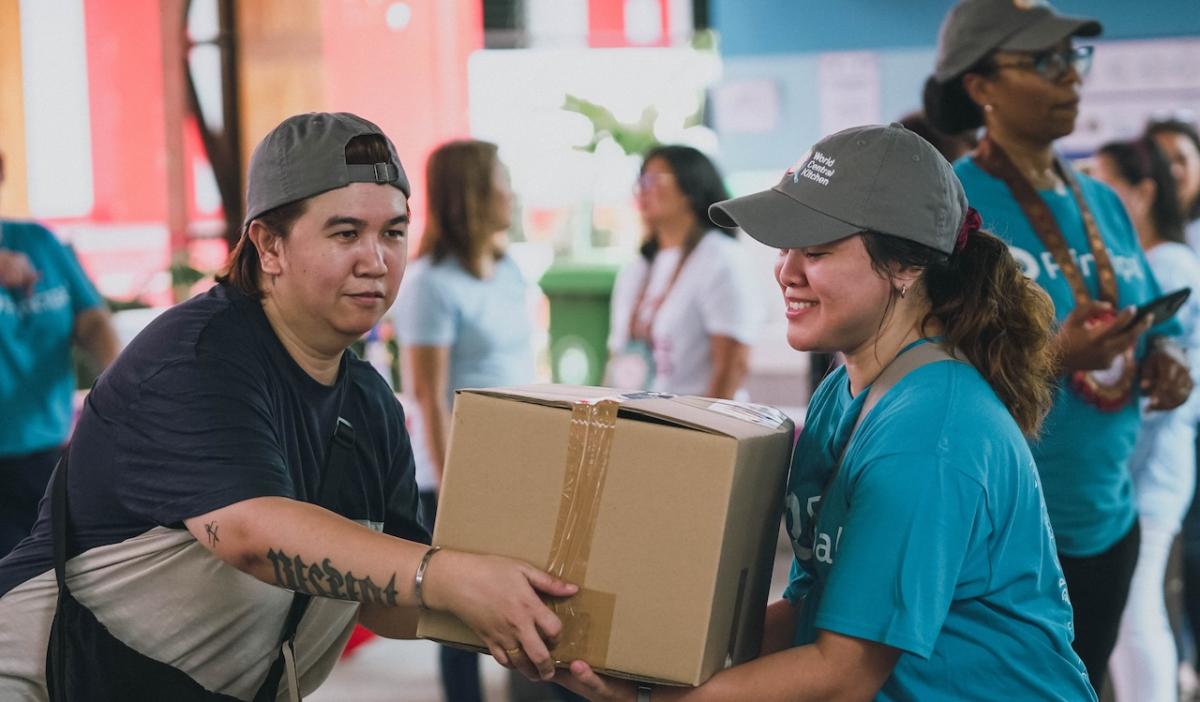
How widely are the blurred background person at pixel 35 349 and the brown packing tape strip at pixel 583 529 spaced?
2.12 meters

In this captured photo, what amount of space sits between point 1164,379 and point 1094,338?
0.95 feet

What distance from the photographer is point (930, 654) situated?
1396mm

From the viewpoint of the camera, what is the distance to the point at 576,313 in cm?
617

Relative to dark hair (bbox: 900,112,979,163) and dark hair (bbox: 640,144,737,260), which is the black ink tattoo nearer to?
dark hair (bbox: 900,112,979,163)

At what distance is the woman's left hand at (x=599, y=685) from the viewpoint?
4.64 ft

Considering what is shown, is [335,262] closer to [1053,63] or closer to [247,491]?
[247,491]

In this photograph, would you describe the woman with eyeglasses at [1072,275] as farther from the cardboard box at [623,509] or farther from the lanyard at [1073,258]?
the cardboard box at [623,509]

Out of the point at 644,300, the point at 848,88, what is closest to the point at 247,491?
the point at 644,300

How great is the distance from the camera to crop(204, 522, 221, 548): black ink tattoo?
151 centimetres

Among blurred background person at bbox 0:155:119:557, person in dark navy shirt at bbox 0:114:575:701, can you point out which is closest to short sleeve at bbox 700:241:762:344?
blurred background person at bbox 0:155:119:557

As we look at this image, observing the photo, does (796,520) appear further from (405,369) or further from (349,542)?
(405,369)

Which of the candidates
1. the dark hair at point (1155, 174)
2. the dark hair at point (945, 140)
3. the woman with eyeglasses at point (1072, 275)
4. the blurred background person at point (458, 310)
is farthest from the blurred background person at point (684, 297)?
the woman with eyeglasses at point (1072, 275)

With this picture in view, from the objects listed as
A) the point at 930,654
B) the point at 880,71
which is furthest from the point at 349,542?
the point at 880,71

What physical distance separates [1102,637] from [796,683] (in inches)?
43.9
